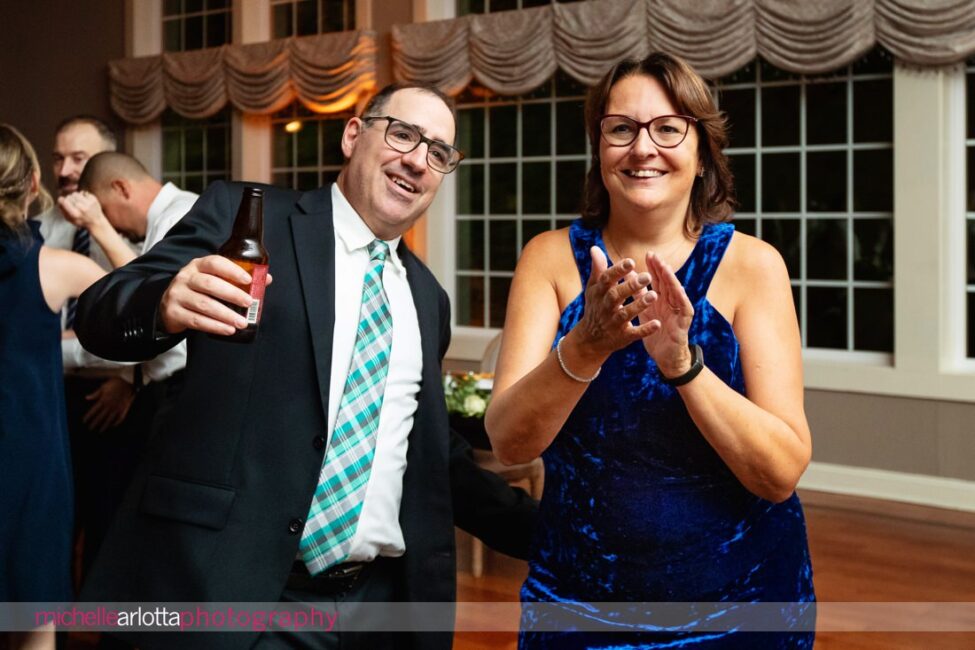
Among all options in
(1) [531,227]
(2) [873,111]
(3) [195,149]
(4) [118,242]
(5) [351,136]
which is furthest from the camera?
(3) [195,149]

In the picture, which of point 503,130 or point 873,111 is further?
point 503,130

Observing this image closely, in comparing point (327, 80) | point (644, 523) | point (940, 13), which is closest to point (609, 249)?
point (644, 523)

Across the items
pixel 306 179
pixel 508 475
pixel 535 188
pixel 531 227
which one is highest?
pixel 306 179

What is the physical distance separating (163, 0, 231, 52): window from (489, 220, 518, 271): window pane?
3637 millimetres

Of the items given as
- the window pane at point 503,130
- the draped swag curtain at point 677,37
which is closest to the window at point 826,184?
the draped swag curtain at point 677,37

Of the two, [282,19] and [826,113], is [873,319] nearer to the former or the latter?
[826,113]

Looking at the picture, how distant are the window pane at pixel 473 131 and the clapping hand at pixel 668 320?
6.91 meters

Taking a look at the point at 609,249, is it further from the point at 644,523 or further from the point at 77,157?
the point at 77,157

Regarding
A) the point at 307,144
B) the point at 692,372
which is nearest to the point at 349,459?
the point at 692,372

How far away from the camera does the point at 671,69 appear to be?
1.44 m

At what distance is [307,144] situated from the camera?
9188 millimetres

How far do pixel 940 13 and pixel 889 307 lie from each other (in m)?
1.77

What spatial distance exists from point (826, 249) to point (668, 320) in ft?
18.7

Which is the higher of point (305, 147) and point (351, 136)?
point (305, 147)
